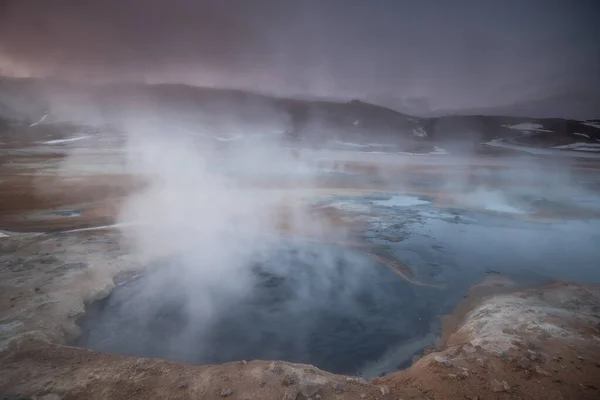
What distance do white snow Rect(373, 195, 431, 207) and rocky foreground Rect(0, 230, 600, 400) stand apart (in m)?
11.6

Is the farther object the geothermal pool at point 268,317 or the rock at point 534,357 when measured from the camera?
the geothermal pool at point 268,317

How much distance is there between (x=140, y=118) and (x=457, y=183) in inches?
2440

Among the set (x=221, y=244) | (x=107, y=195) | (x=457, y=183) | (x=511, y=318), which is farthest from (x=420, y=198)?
(x=107, y=195)

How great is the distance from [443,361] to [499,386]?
79 centimetres

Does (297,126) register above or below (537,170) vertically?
above

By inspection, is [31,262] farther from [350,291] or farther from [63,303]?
[350,291]

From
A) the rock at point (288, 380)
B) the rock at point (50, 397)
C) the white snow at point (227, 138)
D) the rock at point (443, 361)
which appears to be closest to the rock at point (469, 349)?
the rock at point (443, 361)

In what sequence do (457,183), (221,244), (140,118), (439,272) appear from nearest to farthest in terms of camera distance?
(439,272), (221,244), (457,183), (140,118)

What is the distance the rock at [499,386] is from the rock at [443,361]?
60cm

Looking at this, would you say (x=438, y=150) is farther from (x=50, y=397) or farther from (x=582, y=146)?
(x=50, y=397)

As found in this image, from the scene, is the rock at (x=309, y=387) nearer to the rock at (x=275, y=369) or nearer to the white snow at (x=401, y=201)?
the rock at (x=275, y=369)

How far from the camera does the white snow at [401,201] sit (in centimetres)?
1927

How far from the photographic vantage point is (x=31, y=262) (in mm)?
9320

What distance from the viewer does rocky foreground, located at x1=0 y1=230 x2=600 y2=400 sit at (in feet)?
16.1
